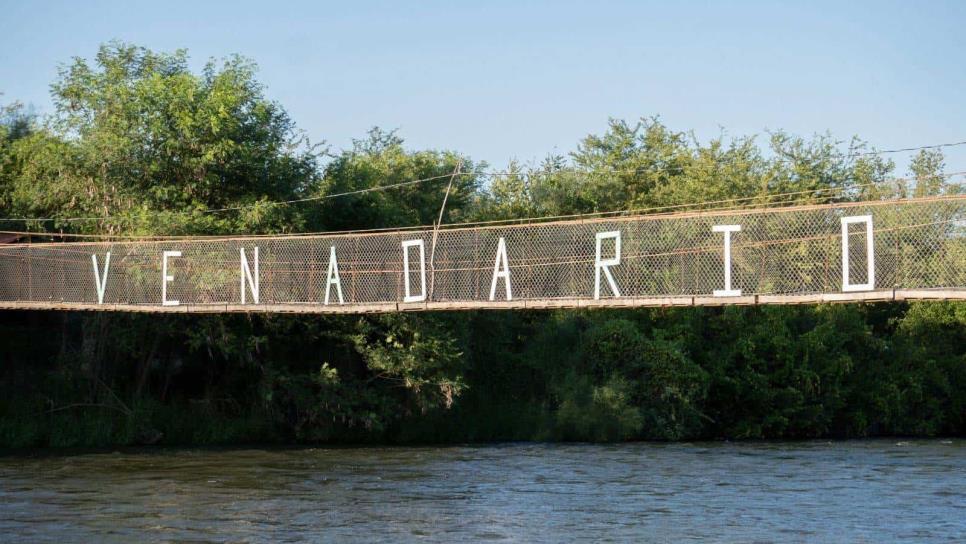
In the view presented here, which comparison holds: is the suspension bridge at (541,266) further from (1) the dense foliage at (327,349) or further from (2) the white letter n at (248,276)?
(1) the dense foliage at (327,349)

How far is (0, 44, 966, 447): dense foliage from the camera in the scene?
21719 mm

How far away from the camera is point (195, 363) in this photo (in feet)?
78.9

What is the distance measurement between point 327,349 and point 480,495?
772 cm

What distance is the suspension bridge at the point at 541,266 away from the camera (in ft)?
45.0

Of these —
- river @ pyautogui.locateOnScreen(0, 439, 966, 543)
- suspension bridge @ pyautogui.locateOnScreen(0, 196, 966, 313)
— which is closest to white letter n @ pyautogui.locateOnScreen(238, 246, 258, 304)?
suspension bridge @ pyautogui.locateOnScreen(0, 196, 966, 313)

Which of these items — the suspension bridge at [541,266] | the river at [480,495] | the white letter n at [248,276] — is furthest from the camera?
the white letter n at [248,276]

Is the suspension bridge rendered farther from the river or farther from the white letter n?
the river

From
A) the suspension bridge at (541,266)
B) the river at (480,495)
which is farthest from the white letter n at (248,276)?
the river at (480,495)

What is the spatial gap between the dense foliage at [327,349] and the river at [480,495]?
1549mm

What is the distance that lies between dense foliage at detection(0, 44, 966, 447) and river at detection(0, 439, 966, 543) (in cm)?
155

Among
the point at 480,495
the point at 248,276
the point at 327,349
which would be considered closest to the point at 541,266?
the point at 480,495

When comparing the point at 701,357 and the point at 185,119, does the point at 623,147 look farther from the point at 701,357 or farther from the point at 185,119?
the point at 185,119

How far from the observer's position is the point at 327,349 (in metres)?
23.2

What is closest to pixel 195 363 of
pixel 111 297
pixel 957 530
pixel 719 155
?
pixel 111 297
